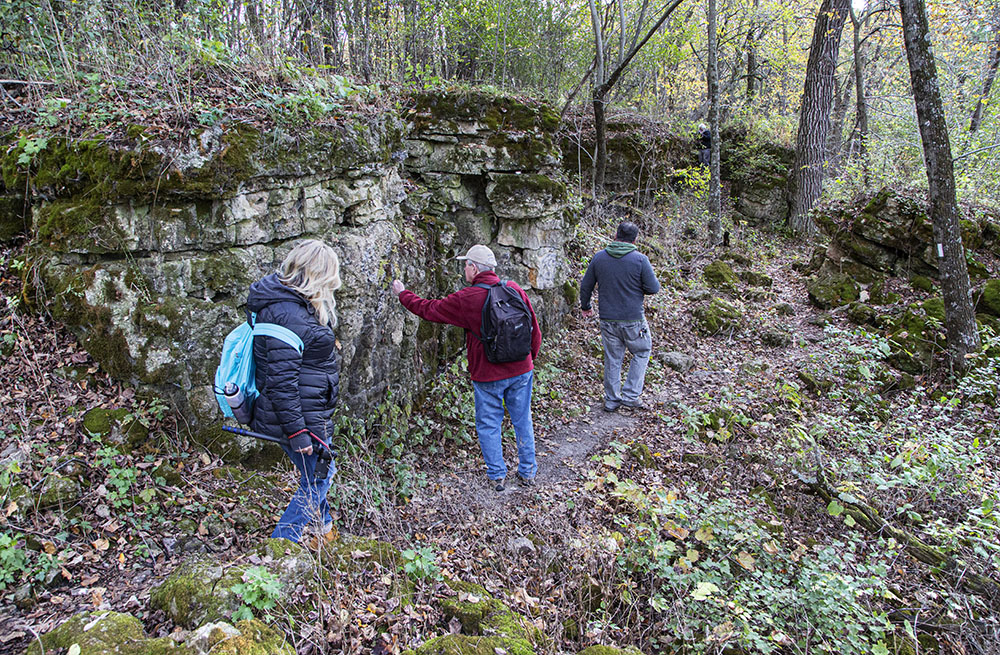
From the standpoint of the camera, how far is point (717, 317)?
1016cm

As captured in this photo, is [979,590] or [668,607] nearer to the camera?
[668,607]

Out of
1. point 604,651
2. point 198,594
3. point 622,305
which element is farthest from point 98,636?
point 622,305

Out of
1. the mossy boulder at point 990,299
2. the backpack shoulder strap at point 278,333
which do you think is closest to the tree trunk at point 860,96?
the mossy boulder at point 990,299

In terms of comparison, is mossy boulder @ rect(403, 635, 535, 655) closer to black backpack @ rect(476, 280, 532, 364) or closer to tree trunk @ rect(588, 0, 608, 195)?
black backpack @ rect(476, 280, 532, 364)

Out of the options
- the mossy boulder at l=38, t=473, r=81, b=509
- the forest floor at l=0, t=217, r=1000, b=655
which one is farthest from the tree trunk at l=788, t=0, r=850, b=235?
the mossy boulder at l=38, t=473, r=81, b=509

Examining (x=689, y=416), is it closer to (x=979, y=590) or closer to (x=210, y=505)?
(x=979, y=590)

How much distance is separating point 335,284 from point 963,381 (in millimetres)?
8451

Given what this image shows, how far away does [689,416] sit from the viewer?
6.80 m

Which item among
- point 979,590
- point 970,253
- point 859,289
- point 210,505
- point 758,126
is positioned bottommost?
point 979,590

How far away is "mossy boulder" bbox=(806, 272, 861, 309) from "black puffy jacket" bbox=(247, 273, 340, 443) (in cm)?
1084

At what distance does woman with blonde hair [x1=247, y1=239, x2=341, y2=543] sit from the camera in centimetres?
357

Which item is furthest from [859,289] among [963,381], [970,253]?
[963,381]

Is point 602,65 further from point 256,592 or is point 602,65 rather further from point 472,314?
point 256,592

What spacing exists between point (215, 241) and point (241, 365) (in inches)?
71.7
